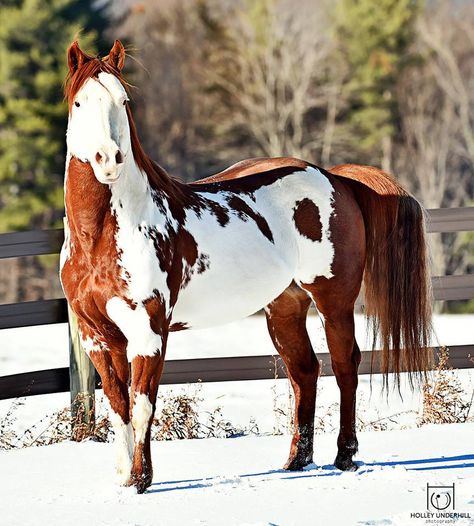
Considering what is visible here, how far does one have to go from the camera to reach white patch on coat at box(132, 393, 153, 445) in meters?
4.29

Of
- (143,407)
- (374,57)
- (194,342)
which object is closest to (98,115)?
(143,407)

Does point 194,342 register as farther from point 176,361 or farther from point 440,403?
point 440,403

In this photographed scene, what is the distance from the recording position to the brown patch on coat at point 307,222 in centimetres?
494

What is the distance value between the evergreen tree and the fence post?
2395cm

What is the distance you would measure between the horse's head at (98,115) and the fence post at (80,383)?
190 cm

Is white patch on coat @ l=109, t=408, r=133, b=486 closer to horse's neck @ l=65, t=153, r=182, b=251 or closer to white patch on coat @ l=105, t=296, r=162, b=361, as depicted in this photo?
white patch on coat @ l=105, t=296, r=162, b=361

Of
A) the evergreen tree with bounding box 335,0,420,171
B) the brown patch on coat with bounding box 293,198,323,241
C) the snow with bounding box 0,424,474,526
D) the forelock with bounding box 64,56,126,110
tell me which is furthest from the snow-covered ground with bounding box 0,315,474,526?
the evergreen tree with bounding box 335,0,420,171

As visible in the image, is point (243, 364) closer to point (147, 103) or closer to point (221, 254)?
point (221, 254)

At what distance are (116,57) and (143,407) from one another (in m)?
1.43

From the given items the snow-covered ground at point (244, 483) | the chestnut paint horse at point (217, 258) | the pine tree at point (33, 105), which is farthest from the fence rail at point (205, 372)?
the pine tree at point (33, 105)

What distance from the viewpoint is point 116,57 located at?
171 inches

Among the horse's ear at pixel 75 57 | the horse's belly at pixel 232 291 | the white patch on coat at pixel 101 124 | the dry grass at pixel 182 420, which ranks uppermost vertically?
the horse's ear at pixel 75 57

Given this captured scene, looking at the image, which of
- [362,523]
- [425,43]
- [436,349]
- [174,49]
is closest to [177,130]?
[174,49]

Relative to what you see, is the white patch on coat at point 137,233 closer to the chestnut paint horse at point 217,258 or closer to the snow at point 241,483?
the chestnut paint horse at point 217,258
